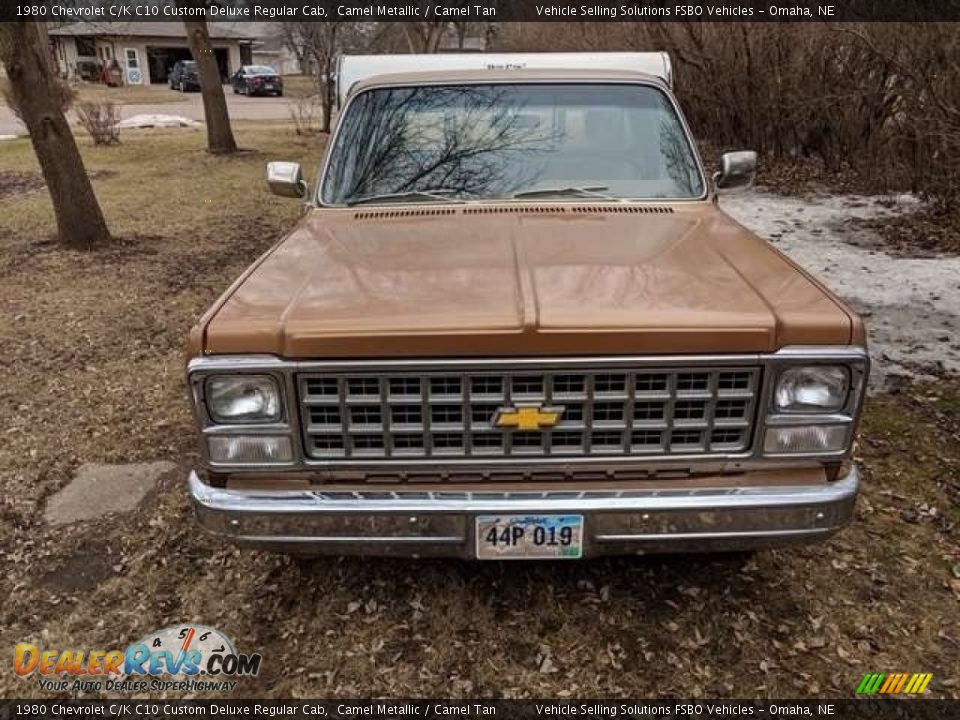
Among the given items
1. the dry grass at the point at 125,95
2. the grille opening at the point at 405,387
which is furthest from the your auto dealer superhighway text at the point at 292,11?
the grille opening at the point at 405,387

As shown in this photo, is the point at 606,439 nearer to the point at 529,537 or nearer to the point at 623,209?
the point at 529,537

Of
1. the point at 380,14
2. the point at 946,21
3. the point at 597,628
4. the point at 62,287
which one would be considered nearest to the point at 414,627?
the point at 597,628

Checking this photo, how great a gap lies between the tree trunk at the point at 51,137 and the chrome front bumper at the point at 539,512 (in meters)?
6.86

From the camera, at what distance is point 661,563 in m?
3.28

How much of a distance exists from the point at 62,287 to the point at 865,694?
7.05 m

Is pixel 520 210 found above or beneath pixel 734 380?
above

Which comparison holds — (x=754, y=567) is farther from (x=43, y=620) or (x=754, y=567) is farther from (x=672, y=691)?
(x=43, y=620)

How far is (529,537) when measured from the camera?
2510mm

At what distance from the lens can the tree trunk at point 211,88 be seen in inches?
606

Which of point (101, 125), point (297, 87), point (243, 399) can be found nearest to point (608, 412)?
point (243, 399)

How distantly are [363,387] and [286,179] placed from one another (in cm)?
221

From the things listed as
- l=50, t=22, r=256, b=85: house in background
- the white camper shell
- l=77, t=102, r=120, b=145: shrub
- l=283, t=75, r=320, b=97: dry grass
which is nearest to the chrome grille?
the white camper shell

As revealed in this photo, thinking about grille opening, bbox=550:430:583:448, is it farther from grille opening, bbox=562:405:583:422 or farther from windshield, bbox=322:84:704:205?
windshield, bbox=322:84:704:205

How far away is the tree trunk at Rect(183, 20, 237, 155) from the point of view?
1540cm
